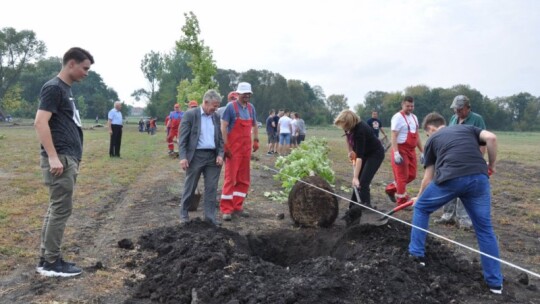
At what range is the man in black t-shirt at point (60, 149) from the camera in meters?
4.31

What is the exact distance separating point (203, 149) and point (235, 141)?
0.93m

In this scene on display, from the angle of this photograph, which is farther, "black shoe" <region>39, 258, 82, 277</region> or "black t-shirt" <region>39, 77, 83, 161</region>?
"black shoe" <region>39, 258, 82, 277</region>

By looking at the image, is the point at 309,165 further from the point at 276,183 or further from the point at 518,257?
the point at 518,257

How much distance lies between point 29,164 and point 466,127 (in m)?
13.2

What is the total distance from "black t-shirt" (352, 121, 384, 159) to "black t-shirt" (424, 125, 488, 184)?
6.67 ft

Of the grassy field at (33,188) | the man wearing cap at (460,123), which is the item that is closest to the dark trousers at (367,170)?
the man wearing cap at (460,123)

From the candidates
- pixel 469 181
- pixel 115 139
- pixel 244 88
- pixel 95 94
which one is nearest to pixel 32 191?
pixel 244 88

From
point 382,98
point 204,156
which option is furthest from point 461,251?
point 382,98

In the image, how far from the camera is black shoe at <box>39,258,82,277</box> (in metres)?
4.52

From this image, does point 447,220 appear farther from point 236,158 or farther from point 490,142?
point 236,158

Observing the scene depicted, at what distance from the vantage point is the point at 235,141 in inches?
286

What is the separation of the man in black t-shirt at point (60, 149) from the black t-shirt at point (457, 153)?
145 inches

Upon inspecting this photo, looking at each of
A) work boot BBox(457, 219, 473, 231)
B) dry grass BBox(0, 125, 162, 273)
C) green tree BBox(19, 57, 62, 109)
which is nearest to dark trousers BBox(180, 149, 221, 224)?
dry grass BBox(0, 125, 162, 273)

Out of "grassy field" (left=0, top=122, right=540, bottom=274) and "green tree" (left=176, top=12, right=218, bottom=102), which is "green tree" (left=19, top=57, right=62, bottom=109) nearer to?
"green tree" (left=176, top=12, right=218, bottom=102)
